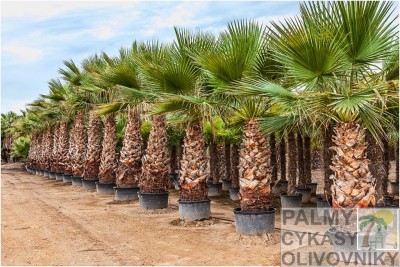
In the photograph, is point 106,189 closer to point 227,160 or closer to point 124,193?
point 124,193

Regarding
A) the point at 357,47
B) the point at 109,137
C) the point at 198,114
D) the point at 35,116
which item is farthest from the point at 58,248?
the point at 35,116

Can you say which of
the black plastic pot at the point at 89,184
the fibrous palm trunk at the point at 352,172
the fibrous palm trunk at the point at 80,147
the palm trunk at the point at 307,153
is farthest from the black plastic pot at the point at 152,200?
the fibrous palm trunk at the point at 80,147

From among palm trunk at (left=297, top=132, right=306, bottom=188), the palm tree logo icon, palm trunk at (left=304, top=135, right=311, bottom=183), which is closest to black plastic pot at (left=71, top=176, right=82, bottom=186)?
palm trunk at (left=297, top=132, right=306, bottom=188)

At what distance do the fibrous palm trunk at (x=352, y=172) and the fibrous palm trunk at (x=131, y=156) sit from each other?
9.47m

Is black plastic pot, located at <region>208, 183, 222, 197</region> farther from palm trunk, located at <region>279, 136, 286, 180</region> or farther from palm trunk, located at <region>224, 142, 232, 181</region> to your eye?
palm trunk, located at <region>279, 136, 286, 180</region>

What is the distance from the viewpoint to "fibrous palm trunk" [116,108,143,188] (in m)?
14.8

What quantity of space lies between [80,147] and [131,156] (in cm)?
→ 809

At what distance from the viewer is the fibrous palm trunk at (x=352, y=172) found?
620cm

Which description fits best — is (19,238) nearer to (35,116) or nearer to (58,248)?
(58,248)

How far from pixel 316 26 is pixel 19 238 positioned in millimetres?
7208

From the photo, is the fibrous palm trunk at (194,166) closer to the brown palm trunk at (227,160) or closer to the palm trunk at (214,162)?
the palm trunk at (214,162)

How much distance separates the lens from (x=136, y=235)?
9000 millimetres

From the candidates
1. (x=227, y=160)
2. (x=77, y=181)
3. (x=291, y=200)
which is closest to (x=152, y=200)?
(x=291, y=200)

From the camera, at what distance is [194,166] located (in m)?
9.97
